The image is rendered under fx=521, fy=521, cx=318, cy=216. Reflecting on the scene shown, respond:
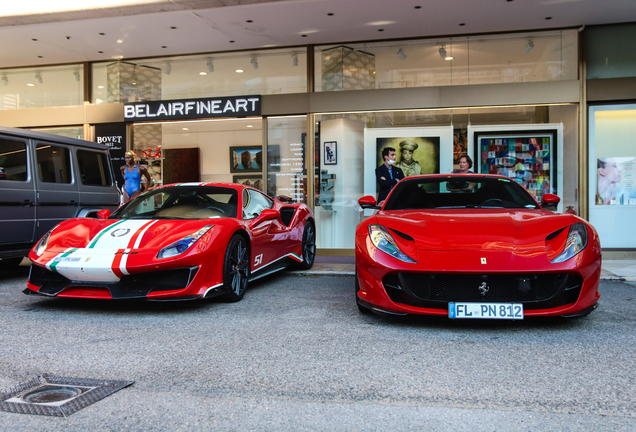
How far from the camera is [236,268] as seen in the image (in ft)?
16.5

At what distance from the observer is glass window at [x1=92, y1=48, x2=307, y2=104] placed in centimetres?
1030

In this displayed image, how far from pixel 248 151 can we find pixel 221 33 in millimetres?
2398

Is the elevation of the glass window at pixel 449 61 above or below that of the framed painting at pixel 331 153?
above

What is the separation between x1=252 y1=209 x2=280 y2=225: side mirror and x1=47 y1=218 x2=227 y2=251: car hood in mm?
694

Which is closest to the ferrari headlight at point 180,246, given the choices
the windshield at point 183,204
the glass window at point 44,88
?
the windshield at point 183,204

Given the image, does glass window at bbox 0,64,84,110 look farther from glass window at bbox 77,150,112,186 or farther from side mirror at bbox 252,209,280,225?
side mirror at bbox 252,209,280,225

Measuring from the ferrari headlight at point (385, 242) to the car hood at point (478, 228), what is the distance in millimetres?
58

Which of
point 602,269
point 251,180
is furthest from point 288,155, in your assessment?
point 602,269

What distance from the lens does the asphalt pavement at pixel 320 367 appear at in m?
2.31

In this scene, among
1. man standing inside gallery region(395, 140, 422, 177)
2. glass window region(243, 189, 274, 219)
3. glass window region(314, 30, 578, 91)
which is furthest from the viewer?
man standing inside gallery region(395, 140, 422, 177)

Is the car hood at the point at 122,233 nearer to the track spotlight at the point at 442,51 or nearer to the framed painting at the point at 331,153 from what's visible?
the framed painting at the point at 331,153

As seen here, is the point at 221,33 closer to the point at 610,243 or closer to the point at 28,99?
the point at 28,99

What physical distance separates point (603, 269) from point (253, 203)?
16.9ft

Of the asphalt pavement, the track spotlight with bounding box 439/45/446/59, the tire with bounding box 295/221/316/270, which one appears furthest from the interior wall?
the asphalt pavement
